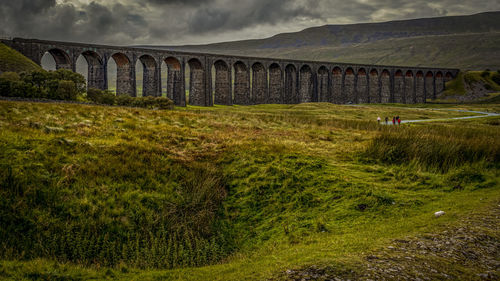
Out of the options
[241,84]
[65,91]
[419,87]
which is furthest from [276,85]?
[419,87]

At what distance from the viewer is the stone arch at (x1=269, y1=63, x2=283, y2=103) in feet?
266

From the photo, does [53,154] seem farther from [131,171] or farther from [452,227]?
[452,227]

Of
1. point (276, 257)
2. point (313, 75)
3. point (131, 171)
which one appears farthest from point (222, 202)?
point (313, 75)

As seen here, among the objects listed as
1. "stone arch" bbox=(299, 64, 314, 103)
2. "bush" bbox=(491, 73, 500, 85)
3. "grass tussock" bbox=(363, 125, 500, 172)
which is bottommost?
"grass tussock" bbox=(363, 125, 500, 172)

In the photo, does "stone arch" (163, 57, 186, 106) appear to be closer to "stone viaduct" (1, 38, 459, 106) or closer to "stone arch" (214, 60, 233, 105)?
"stone viaduct" (1, 38, 459, 106)

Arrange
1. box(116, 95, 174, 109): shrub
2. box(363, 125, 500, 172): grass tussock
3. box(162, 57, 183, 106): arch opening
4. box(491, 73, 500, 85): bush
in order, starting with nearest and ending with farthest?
box(363, 125, 500, 172): grass tussock → box(116, 95, 174, 109): shrub → box(162, 57, 183, 106): arch opening → box(491, 73, 500, 85): bush

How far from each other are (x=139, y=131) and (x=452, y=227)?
37.0ft

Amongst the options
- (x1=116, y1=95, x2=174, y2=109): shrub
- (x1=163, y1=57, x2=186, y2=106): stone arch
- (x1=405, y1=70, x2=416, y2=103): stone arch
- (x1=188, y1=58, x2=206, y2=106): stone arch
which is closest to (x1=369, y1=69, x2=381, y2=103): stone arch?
(x1=405, y1=70, x2=416, y2=103): stone arch

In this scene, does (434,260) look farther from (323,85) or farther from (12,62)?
(323,85)

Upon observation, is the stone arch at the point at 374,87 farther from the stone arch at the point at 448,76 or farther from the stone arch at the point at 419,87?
the stone arch at the point at 448,76

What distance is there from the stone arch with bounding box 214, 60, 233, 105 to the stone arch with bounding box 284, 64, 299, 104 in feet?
61.7

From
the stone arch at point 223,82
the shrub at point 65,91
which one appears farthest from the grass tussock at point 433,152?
the stone arch at point 223,82

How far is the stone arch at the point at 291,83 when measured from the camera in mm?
84688

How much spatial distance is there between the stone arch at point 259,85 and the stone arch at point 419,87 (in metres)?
64.3
